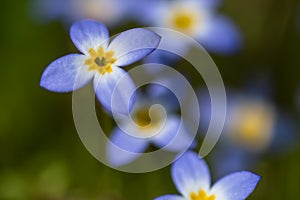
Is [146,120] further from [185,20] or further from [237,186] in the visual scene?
[185,20]

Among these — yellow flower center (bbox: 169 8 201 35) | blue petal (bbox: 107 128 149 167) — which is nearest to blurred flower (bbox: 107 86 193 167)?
blue petal (bbox: 107 128 149 167)

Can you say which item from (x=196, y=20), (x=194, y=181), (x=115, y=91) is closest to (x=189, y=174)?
(x=194, y=181)

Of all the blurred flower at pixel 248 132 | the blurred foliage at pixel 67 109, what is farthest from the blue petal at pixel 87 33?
the blurred flower at pixel 248 132

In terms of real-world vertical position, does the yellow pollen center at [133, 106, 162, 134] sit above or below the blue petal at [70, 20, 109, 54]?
above

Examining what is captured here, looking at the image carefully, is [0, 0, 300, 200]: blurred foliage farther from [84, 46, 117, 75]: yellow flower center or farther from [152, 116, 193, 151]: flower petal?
[84, 46, 117, 75]: yellow flower center

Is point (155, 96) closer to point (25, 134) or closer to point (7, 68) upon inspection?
point (25, 134)

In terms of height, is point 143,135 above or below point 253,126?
below
